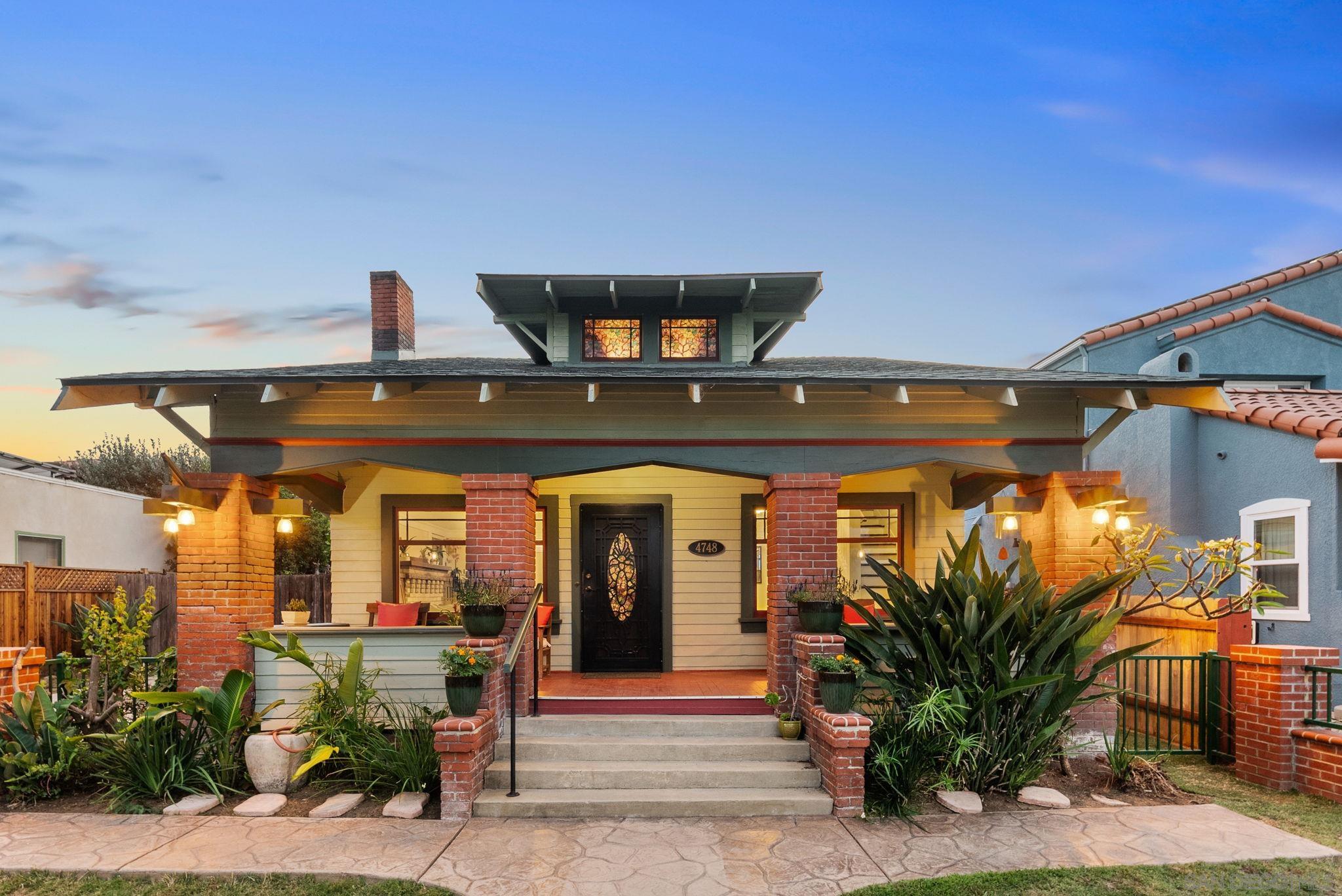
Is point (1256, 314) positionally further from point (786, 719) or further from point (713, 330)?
point (786, 719)

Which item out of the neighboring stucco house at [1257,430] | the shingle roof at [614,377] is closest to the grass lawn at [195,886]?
the shingle roof at [614,377]

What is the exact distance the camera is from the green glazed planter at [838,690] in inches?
264

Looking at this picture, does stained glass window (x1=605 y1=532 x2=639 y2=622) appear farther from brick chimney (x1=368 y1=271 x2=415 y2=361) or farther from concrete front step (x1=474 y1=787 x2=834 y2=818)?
concrete front step (x1=474 y1=787 x2=834 y2=818)

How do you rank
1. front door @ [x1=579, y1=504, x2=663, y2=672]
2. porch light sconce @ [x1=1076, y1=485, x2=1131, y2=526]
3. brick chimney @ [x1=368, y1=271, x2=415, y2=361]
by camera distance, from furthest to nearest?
brick chimney @ [x1=368, y1=271, x2=415, y2=361], front door @ [x1=579, y1=504, x2=663, y2=672], porch light sconce @ [x1=1076, y1=485, x2=1131, y2=526]

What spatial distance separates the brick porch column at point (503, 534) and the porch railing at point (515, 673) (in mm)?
75

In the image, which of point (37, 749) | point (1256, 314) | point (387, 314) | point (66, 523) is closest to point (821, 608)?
point (37, 749)

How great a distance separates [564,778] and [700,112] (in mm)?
11234

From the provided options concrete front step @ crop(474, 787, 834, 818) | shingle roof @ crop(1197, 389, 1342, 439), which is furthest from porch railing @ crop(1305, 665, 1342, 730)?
concrete front step @ crop(474, 787, 834, 818)

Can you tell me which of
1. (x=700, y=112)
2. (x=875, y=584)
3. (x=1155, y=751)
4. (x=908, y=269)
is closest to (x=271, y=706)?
(x=875, y=584)

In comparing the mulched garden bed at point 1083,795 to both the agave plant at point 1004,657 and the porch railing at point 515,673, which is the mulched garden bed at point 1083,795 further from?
the porch railing at point 515,673

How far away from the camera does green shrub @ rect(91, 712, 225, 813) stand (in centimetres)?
663

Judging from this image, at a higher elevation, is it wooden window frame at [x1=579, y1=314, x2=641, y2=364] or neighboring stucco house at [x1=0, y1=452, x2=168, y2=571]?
wooden window frame at [x1=579, y1=314, x2=641, y2=364]

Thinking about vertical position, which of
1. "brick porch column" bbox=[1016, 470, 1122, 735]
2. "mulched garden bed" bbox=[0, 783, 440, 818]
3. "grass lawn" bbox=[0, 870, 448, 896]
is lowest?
"mulched garden bed" bbox=[0, 783, 440, 818]

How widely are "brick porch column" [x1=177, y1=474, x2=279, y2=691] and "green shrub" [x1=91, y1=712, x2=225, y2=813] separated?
0.92 metres
